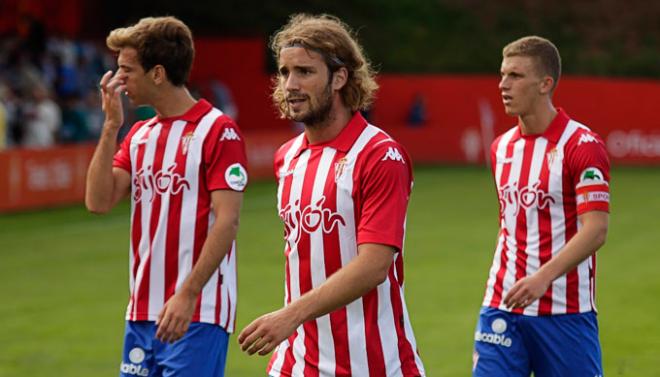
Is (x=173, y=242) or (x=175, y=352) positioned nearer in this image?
Answer: (x=175, y=352)

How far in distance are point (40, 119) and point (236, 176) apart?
740 inches

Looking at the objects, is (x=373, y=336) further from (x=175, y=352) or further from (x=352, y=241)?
(x=175, y=352)

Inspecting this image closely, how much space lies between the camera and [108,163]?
6.18 meters

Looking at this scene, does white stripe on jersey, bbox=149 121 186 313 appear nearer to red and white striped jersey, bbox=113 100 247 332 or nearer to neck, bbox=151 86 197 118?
red and white striped jersey, bbox=113 100 247 332

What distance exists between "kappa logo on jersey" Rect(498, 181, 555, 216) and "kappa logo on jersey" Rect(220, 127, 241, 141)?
5.51ft

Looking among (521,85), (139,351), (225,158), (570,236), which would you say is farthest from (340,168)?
(521,85)

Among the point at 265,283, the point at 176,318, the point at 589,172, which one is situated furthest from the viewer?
the point at 265,283

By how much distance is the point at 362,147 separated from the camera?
16.9ft

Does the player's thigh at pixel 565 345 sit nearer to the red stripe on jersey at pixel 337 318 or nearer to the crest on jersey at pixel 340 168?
the red stripe on jersey at pixel 337 318

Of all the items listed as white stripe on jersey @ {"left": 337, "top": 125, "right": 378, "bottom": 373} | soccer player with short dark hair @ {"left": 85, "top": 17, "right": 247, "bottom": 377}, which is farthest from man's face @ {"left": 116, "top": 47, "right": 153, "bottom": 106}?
white stripe on jersey @ {"left": 337, "top": 125, "right": 378, "bottom": 373}

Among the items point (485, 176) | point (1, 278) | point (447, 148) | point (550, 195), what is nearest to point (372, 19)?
point (447, 148)

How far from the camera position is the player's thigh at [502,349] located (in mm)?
6855

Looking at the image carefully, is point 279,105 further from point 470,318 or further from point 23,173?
point 23,173

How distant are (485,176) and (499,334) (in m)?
24.8
